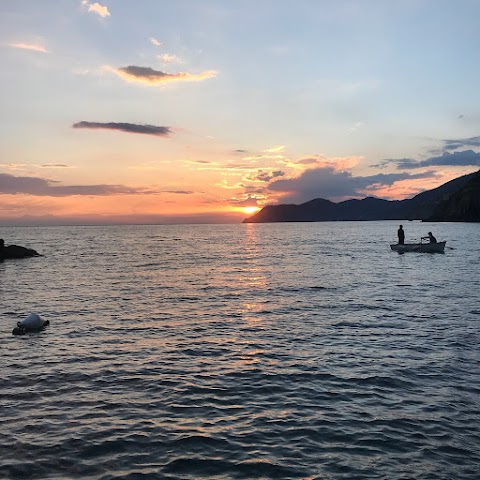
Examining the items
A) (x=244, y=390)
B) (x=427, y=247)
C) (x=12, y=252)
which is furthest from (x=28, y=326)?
(x=12, y=252)

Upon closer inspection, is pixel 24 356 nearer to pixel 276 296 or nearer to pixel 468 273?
pixel 276 296

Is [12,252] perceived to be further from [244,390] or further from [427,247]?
[244,390]

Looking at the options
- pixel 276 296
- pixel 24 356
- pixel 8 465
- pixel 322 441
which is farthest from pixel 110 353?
pixel 276 296

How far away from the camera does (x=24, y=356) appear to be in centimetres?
1838

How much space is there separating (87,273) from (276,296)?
26.4m

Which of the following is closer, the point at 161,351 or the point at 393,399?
the point at 393,399

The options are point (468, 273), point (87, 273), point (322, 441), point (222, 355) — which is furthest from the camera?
point (87, 273)

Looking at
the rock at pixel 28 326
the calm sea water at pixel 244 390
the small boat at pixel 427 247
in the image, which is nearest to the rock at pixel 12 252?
the calm sea water at pixel 244 390

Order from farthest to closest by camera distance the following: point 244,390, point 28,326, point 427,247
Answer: point 427,247 → point 28,326 → point 244,390

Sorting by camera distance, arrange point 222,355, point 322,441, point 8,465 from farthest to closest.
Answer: point 222,355 → point 322,441 → point 8,465

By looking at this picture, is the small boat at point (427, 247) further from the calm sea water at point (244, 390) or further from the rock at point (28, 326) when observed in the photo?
the rock at point (28, 326)

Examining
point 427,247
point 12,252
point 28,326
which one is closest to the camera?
point 28,326

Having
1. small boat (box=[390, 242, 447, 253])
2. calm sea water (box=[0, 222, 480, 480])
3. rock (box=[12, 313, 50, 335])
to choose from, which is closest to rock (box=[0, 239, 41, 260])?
calm sea water (box=[0, 222, 480, 480])

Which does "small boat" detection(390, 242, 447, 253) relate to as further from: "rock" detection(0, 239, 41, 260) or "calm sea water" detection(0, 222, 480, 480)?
"rock" detection(0, 239, 41, 260)
